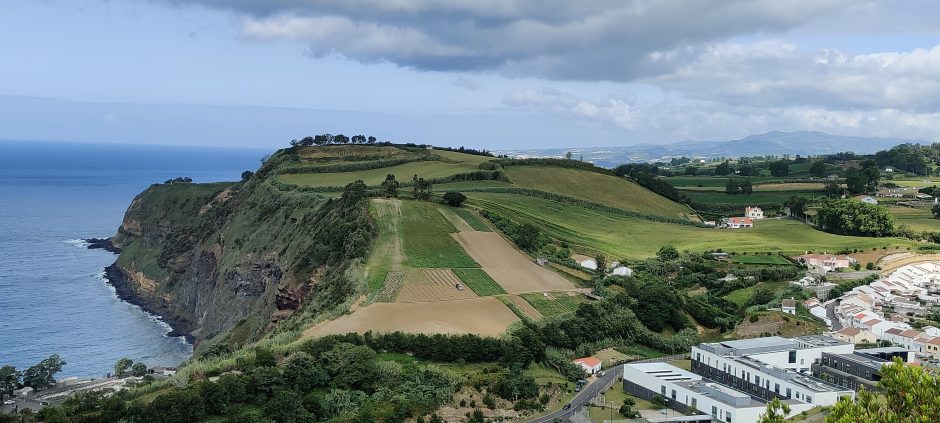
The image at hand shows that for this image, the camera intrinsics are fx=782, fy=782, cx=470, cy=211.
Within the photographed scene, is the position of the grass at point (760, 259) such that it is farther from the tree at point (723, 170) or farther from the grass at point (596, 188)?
the tree at point (723, 170)

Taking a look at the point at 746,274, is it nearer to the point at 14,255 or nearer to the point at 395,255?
the point at 395,255

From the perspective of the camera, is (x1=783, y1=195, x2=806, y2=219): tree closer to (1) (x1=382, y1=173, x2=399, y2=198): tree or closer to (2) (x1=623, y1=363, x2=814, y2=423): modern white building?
(1) (x1=382, y1=173, x2=399, y2=198): tree

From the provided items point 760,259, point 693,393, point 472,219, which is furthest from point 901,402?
point 760,259

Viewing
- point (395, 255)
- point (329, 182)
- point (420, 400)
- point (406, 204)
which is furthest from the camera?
point (329, 182)

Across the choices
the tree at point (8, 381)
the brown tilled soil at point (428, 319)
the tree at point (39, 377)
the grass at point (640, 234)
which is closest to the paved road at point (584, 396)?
the brown tilled soil at point (428, 319)

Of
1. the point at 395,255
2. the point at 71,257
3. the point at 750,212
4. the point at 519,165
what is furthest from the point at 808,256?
the point at 71,257
